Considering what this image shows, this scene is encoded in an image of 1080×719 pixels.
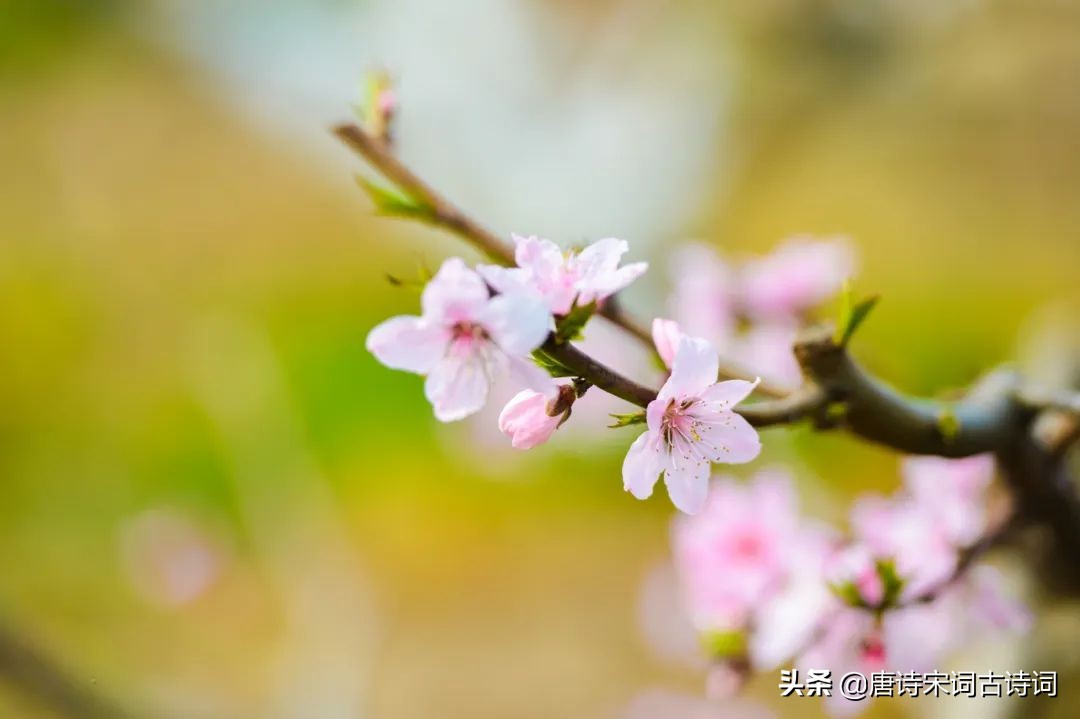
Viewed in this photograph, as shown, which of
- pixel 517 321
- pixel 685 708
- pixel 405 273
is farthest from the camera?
pixel 405 273

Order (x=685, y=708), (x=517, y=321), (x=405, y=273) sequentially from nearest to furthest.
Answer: (x=517, y=321) → (x=685, y=708) → (x=405, y=273)

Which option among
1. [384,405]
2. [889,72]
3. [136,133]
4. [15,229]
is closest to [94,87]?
[136,133]

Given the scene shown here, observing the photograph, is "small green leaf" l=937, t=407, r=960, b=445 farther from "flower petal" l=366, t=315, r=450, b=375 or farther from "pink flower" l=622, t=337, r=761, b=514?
"flower petal" l=366, t=315, r=450, b=375

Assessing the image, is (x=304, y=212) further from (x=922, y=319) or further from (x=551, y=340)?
(x=551, y=340)

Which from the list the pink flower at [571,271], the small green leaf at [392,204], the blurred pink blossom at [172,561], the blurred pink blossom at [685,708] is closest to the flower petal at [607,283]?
the pink flower at [571,271]

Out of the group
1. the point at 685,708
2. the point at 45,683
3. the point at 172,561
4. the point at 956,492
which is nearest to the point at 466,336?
the point at 956,492

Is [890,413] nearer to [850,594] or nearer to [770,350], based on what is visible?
[850,594]
